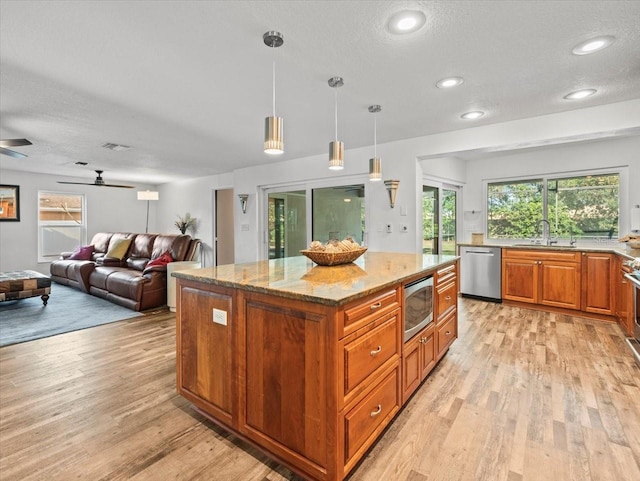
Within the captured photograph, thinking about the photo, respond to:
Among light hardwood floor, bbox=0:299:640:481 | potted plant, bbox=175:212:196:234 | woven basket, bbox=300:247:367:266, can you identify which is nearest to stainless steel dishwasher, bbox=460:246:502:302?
light hardwood floor, bbox=0:299:640:481

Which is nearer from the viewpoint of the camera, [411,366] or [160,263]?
[411,366]

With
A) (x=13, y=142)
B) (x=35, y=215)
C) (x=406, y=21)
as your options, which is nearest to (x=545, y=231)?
(x=406, y=21)

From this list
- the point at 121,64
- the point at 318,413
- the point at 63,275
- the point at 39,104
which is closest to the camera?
the point at 318,413

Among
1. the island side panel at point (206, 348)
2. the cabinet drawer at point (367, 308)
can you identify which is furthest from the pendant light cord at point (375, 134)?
the island side panel at point (206, 348)

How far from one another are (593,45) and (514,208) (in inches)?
143

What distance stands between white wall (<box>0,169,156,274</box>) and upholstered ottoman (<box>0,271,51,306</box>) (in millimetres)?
2532

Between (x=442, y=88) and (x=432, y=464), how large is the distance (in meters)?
2.65

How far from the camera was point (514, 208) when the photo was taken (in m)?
5.32

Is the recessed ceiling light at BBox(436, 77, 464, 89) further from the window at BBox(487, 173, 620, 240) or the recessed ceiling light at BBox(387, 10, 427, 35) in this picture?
the window at BBox(487, 173, 620, 240)

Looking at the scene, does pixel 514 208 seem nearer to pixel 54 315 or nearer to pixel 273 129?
pixel 273 129

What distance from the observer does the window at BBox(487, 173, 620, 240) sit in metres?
4.54

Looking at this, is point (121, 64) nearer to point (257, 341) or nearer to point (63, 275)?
point (257, 341)

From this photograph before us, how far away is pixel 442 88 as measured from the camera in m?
2.73

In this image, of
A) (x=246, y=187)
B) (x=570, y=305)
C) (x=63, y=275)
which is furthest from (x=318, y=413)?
(x=63, y=275)
